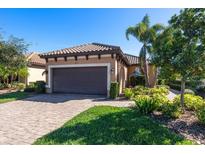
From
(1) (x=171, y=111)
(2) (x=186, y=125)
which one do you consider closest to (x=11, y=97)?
(1) (x=171, y=111)

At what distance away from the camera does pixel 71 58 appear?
15.7 m

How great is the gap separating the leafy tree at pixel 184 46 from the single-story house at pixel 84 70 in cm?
583

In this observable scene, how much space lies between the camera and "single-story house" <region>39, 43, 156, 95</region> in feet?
46.6

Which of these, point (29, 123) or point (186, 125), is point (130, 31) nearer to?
point (186, 125)

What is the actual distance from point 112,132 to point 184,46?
193 inches

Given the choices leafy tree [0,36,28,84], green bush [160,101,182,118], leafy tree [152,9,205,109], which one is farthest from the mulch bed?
leafy tree [0,36,28,84]

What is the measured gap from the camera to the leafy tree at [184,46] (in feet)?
24.9

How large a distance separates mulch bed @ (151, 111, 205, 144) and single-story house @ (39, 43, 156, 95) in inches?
274

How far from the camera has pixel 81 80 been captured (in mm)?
15820

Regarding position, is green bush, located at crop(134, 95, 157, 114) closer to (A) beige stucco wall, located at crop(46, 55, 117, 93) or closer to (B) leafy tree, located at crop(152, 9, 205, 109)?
(B) leafy tree, located at crop(152, 9, 205, 109)
